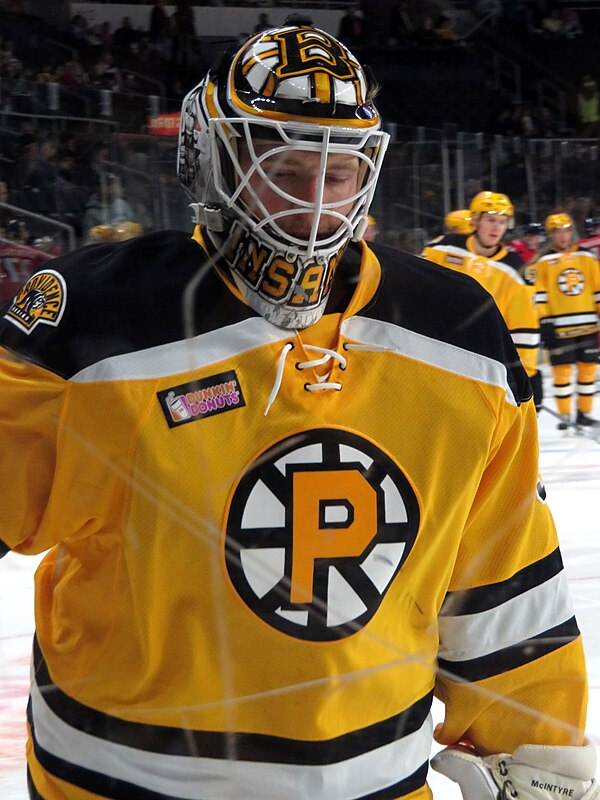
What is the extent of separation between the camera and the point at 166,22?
6.77 m

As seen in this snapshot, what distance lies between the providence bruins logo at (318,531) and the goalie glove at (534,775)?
271 mm

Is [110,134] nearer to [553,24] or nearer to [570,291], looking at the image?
[570,291]

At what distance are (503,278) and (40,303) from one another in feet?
14.4

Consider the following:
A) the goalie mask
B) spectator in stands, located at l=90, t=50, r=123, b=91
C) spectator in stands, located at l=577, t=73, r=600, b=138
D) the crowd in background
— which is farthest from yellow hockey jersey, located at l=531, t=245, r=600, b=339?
the goalie mask

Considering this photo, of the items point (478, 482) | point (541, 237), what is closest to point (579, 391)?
point (541, 237)

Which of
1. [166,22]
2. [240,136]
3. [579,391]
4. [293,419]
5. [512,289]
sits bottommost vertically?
[579,391]

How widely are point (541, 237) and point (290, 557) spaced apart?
756cm

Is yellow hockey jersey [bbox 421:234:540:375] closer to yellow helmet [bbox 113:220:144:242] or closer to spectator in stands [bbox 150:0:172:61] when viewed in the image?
yellow helmet [bbox 113:220:144:242]

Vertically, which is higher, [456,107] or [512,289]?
[456,107]

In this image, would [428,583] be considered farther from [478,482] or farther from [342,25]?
[342,25]

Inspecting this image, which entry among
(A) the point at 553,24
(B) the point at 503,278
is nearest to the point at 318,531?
(B) the point at 503,278

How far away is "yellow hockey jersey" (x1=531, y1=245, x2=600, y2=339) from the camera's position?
24.1 ft

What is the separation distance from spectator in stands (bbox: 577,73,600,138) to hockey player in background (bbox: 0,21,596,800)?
1009cm

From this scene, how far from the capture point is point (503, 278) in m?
5.27
